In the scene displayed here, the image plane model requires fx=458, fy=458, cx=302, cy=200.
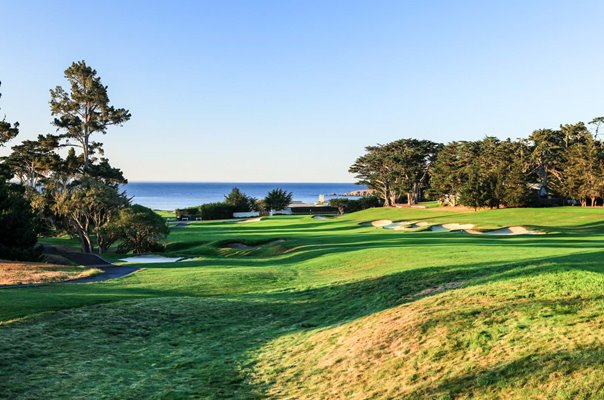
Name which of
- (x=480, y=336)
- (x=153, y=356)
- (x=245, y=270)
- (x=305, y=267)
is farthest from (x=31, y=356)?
(x=305, y=267)

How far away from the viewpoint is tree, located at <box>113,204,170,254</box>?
3584 cm


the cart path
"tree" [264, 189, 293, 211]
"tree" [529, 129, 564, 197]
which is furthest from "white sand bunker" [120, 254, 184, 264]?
"tree" [529, 129, 564, 197]

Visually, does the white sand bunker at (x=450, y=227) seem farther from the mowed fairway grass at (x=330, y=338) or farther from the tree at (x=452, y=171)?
the mowed fairway grass at (x=330, y=338)

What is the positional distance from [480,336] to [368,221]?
173ft

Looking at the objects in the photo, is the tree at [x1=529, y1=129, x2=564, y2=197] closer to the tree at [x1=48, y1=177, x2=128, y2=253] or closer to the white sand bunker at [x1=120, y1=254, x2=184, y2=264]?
the white sand bunker at [x1=120, y1=254, x2=184, y2=264]

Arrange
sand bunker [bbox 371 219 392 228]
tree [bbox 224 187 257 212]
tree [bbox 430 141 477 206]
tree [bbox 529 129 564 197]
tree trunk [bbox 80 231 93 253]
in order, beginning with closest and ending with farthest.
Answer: tree trunk [bbox 80 231 93 253]
sand bunker [bbox 371 219 392 228]
tree [bbox 529 129 564 197]
tree [bbox 430 141 477 206]
tree [bbox 224 187 257 212]

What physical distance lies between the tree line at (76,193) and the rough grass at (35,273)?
8.44m

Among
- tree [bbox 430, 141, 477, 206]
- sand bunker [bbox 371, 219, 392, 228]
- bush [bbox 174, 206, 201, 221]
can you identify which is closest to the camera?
sand bunker [bbox 371, 219, 392, 228]

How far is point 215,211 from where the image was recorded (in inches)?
3403

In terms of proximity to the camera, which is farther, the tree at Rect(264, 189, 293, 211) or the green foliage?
the tree at Rect(264, 189, 293, 211)

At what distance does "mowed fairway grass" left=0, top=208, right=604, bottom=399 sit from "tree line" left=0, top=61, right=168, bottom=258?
1931cm

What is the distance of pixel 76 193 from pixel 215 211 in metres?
49.4

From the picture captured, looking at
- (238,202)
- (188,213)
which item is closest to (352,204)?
(238,202)

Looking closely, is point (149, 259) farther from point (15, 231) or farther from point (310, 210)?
point (310, 210)
